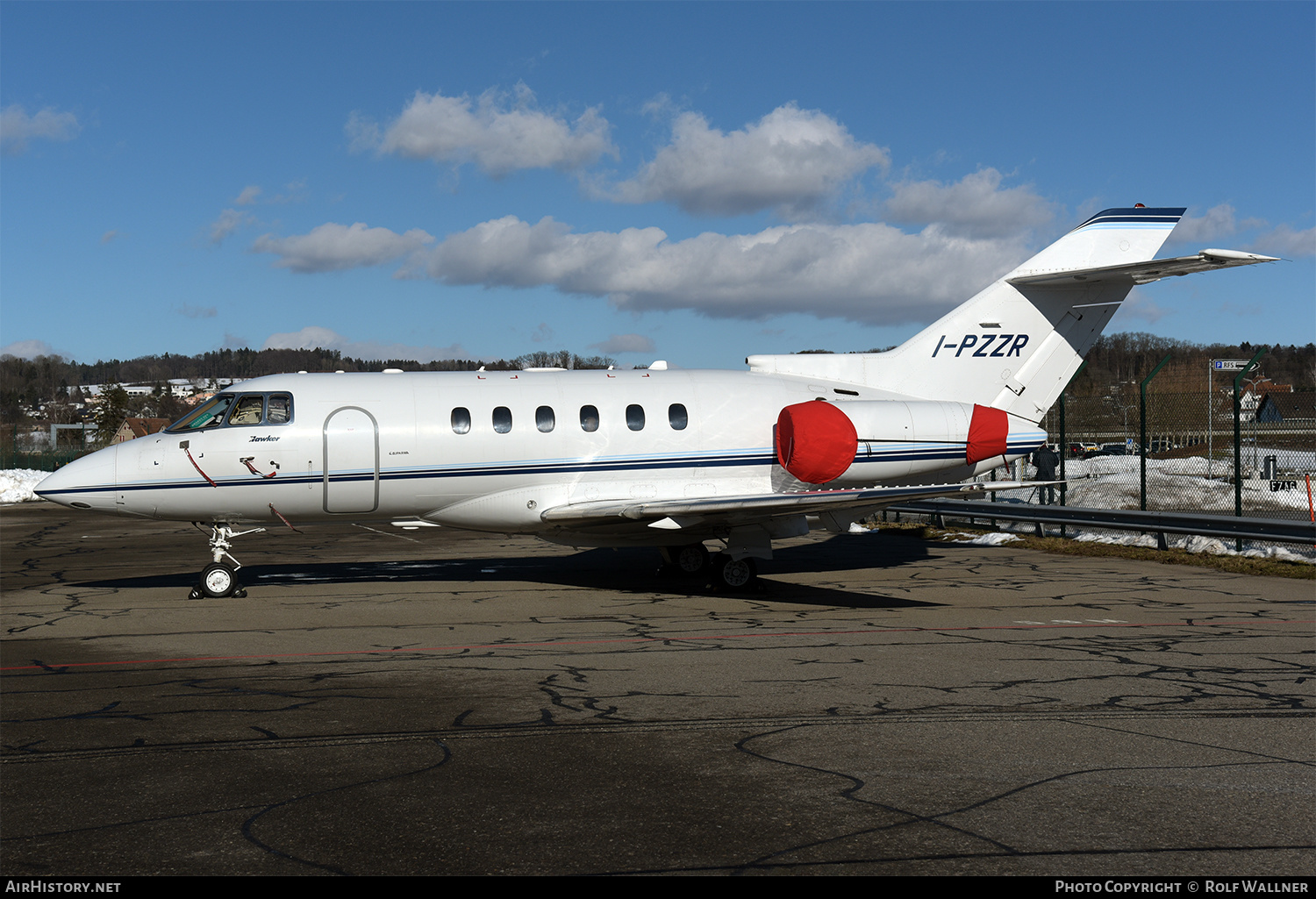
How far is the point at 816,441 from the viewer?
14.4 metres

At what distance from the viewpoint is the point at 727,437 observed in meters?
→ 15.0

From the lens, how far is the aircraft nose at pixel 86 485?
13102 mm

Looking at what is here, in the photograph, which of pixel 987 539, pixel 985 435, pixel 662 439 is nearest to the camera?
pixel 662 439

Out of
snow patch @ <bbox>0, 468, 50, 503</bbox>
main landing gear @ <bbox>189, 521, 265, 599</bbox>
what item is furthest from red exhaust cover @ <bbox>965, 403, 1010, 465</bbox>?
snow patch @ <bbox>0, 468, 50, 503</bbox>

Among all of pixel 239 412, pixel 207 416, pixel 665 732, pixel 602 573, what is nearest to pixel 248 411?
pixel 239 412

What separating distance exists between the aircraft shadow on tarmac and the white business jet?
0.67 m

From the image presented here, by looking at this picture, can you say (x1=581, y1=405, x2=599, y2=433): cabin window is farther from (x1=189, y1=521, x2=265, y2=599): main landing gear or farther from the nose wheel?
the nose wheel

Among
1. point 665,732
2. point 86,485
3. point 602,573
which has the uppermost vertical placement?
point 86,485

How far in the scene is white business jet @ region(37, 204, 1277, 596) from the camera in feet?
44.3

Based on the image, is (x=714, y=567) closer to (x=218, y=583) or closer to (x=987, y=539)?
(x=218, y=583)

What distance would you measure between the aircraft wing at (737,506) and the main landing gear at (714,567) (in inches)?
27.2

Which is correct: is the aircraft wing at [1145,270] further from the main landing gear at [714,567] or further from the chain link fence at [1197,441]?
the main landing gear at [714,567]

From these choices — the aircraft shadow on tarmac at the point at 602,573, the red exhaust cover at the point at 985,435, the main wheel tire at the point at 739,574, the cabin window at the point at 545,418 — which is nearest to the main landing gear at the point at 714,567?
the main wheel tire at the point at 739,574

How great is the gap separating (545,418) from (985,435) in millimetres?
6593
